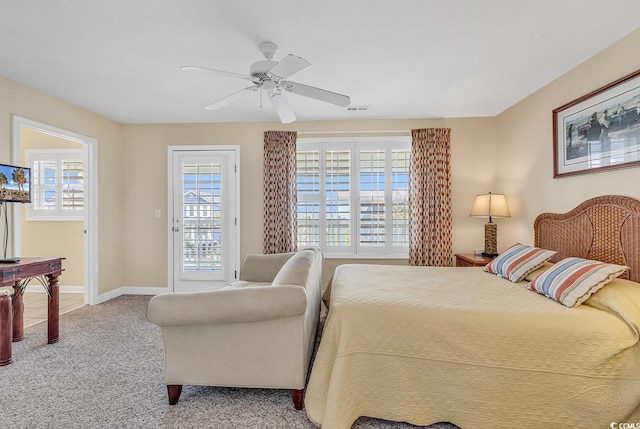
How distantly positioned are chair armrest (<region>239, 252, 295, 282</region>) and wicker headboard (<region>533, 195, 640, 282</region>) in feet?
9.10


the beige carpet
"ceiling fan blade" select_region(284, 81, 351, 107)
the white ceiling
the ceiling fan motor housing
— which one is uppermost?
the white ceiling

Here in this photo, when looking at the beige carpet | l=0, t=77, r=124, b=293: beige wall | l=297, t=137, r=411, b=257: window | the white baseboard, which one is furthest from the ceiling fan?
the white baseboard

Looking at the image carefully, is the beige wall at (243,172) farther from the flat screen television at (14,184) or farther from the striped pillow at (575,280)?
the striped pillow at (575,280)

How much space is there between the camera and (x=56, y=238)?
4684 mm

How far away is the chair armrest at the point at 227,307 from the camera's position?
1.80m

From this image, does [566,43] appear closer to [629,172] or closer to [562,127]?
[562,127]

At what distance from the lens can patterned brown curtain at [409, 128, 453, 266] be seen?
409 centimetres

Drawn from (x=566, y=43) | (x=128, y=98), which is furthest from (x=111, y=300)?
(x=566, y=43)

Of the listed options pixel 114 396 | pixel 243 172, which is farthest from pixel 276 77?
pixel 114 396

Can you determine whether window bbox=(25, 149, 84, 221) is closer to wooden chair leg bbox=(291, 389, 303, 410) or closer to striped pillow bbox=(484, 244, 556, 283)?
wooden chair leg bbox=(291, 389, 303, 410)

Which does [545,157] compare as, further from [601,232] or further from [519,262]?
[519,262]

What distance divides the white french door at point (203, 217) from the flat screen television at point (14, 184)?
1618 mm

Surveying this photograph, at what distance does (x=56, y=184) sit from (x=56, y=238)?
83cm

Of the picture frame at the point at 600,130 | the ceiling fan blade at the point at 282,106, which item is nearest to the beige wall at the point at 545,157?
the picture frame at the point at 600,130
